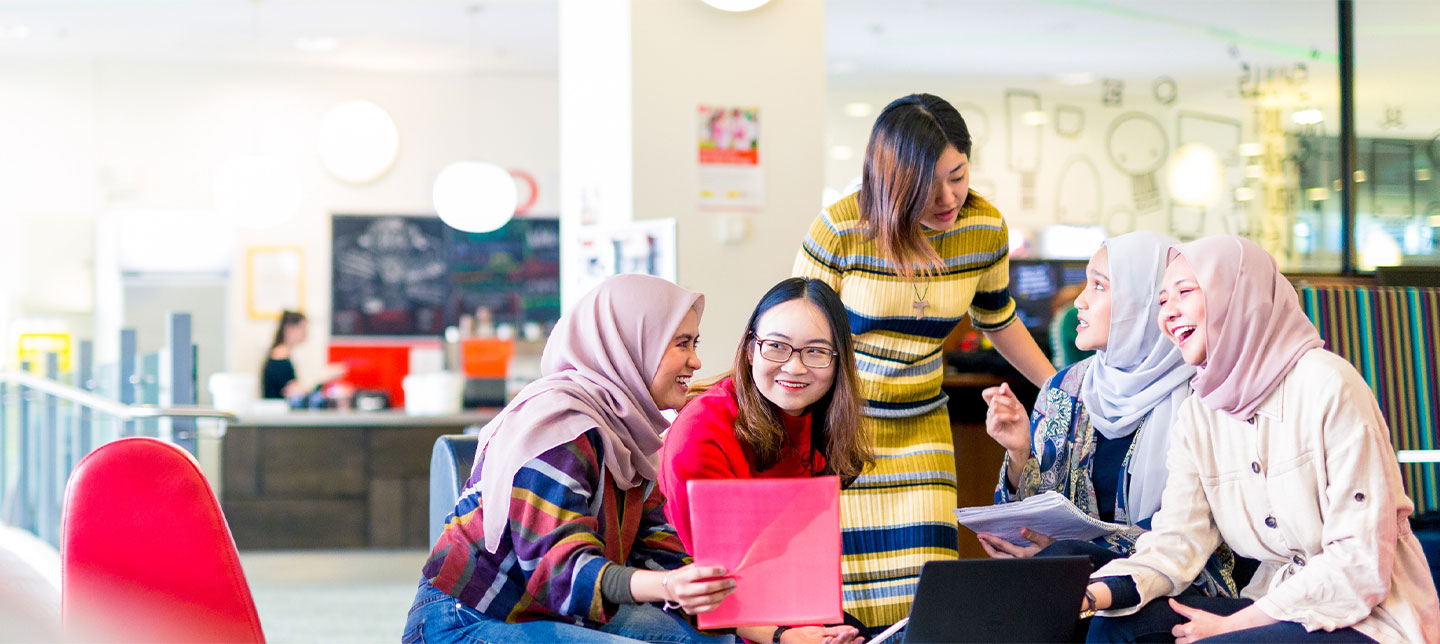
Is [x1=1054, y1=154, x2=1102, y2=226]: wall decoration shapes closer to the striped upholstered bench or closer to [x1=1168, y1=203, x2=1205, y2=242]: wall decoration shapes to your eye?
[x1=1168, y1=203, x2=1205, y2=242]: wall decoration shapes

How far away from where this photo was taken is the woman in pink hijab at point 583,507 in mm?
1666

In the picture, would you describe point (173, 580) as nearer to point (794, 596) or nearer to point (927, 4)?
point (794, 596)

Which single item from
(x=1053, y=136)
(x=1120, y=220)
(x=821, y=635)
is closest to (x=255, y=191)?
(x=1053, y=136)

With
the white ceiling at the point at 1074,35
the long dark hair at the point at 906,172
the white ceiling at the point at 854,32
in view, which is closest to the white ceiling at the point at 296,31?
the white ceiling at the point at 854,32

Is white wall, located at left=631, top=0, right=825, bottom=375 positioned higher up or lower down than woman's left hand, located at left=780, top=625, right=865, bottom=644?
higher up

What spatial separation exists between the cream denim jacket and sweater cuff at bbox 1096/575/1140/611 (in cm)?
1

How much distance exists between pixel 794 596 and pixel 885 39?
21.0 ft

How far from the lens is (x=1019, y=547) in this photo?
2.29 metres

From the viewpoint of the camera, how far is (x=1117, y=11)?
7.00 m

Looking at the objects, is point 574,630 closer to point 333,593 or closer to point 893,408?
point 893,408

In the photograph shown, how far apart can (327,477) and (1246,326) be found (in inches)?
205

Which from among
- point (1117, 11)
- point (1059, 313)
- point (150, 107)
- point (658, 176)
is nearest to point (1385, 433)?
point (1059, 313)

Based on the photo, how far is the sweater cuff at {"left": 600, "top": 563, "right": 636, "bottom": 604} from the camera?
1.63m

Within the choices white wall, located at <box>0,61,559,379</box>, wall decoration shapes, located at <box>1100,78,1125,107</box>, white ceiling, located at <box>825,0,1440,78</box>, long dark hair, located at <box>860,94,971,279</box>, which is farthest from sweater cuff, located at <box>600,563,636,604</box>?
white wall, located at <box>0,61,559,379</box>
